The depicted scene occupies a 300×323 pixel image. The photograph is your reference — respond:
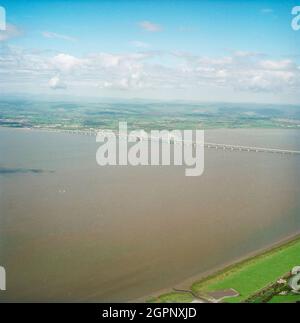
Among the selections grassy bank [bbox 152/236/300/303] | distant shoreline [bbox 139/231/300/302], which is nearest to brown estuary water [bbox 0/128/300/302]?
distant shoreline [bbox 139/231/300/302]

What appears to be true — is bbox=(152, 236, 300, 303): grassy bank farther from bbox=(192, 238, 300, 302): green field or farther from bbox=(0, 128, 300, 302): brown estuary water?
bbox=(0, 128, 300, 302): brown estuary water

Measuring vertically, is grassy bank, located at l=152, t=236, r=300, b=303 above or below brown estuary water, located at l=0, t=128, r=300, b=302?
below

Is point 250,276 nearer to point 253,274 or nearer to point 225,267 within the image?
point 253,274

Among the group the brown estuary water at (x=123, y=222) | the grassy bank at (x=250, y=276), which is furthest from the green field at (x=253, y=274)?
the brown estuary water at (x=123, y=222)

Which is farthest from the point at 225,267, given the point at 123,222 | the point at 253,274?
the point at 123,222

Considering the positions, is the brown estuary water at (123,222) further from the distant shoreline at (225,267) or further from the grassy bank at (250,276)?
the grassy bank at (250,276)
